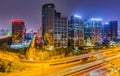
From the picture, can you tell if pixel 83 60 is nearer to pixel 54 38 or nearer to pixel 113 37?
pixel 54 38

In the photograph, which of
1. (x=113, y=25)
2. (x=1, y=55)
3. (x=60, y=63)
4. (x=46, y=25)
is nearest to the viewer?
(x=1, y=55)

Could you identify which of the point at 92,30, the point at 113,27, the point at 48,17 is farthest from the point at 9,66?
the point at 113,27

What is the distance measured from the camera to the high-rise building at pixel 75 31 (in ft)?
38.2

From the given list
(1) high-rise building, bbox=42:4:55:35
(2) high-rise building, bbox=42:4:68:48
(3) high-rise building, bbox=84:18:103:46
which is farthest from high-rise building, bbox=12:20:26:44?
(3) high-rise building, bbox=84:18:103:46

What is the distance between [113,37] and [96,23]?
553 centimetres

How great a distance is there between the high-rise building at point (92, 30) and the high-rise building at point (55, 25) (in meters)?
2.37

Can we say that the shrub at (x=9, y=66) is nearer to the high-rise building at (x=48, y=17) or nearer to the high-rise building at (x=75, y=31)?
the high-rise building at (x=48, y=17)

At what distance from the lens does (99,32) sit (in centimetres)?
1453

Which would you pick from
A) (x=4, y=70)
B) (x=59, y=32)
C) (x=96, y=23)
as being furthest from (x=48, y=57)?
(x=96, y=23)

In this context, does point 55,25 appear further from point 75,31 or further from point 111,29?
point 111,29

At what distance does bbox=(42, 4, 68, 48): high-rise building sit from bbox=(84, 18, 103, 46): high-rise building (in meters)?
2.37

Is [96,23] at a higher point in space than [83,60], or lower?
higher

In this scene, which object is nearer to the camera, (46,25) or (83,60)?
(83,60)

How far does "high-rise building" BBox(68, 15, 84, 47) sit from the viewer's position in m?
11.6
